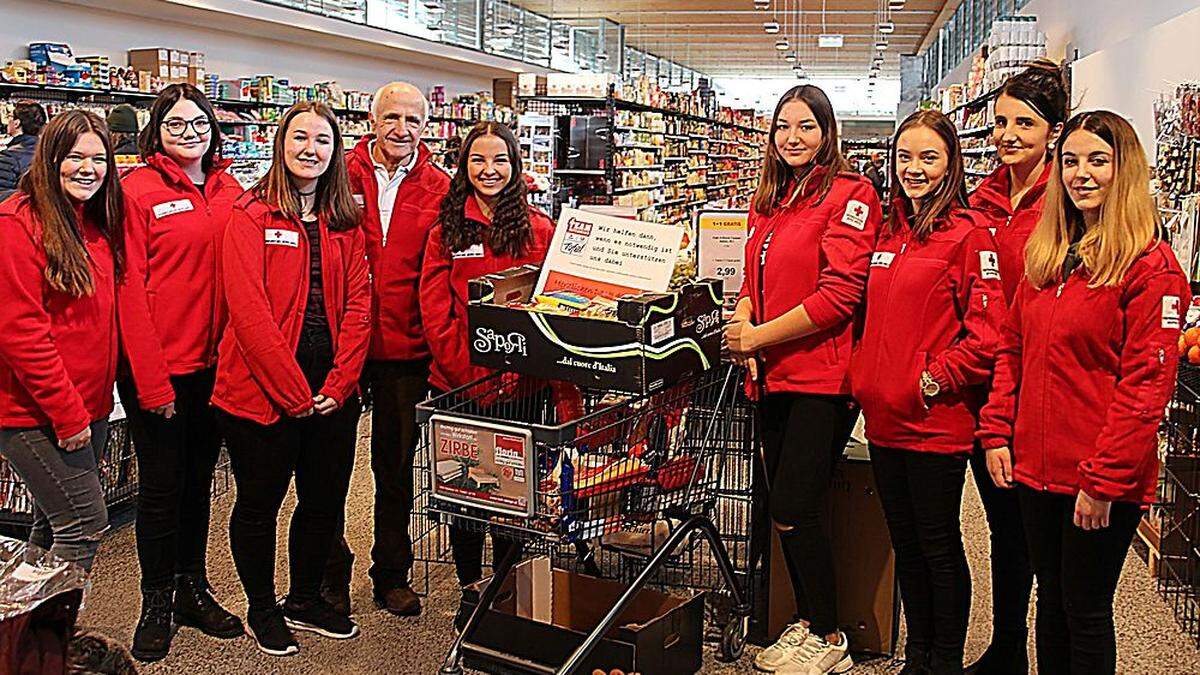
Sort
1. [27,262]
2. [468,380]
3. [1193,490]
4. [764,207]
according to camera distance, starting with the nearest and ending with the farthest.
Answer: [27,262] < [764,207] < [468,380] < [1193,490]

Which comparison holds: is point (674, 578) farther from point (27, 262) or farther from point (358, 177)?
point (27, 262)

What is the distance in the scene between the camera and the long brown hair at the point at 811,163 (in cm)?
318

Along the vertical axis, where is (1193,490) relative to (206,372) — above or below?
below

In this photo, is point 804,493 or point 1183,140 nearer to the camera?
point 804,493

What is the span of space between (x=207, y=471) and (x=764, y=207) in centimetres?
190

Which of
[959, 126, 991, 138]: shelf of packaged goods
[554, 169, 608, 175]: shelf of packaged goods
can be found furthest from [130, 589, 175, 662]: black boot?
[554, 169, 608, 175]: shelf of packaged goods

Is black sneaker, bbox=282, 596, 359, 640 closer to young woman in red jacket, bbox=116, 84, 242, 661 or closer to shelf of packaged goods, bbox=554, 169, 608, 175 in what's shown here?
young woman in red jacket, bbox=116, 84, 242, 661

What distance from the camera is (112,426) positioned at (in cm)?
437

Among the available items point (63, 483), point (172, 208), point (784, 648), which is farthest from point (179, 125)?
point (784, 648)

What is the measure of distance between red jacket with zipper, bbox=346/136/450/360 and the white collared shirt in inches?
1.3

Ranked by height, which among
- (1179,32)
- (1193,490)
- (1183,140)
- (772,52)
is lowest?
(1193,490)

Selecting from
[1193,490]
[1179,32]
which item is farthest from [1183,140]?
[1193,490]

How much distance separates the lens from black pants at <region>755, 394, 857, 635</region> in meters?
3.19

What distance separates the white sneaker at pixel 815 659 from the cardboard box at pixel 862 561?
0.21m
